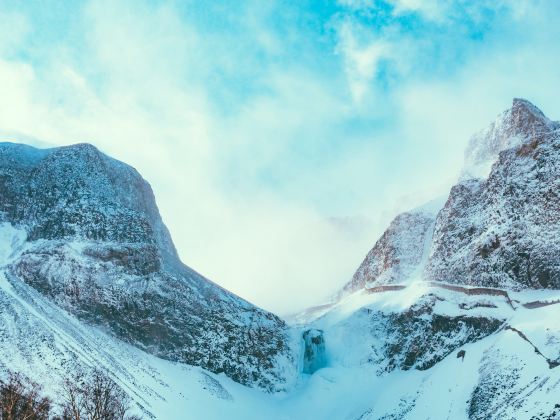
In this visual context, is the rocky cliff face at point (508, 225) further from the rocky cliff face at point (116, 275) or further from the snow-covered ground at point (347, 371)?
the rocky cliff face at point (116, 275)

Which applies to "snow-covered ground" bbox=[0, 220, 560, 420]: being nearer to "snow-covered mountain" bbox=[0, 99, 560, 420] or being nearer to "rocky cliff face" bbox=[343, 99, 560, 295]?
"snow-covered mountain" bbox=[0, 99, 560, 420]

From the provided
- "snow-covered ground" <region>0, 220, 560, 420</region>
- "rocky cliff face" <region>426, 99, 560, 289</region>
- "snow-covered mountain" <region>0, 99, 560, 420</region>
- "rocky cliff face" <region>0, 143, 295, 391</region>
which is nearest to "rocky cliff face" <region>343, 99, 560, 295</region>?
"rocky cliff face" <region>426, 99, 560, 289</region>

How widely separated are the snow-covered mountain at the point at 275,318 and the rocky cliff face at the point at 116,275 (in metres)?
0.21

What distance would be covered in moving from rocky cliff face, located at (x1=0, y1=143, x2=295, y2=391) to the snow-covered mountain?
0.21m

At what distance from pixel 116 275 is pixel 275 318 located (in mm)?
29794

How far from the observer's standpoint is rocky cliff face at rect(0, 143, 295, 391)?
64562 millimetres

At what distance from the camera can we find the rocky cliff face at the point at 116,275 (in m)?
64.6

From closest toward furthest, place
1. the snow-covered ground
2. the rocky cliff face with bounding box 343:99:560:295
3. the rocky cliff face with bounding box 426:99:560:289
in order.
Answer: the snow-covered ground → the rocky cliff face with bounding box 426:99:560:289 → the rocky cliff face with bounding box 343:99:560:295

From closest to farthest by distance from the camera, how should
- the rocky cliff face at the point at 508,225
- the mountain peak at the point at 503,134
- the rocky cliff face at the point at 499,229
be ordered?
1. the rocky cliff face at the point at 508,225
2. the rocky cliff face at the point at 499,229
3. the mountain peak at the point at 503,134

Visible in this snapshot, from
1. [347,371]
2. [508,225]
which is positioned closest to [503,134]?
[508,225]

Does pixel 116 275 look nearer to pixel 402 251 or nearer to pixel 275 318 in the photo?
pixel 275 318

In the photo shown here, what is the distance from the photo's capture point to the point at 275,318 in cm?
8462

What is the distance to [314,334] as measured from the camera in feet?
261

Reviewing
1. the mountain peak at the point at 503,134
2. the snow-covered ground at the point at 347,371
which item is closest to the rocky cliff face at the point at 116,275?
the snow-covered ground at the point at 347,371
